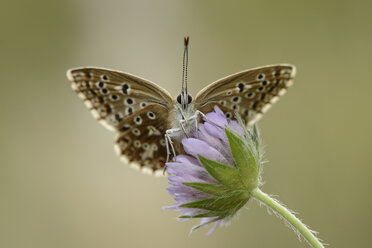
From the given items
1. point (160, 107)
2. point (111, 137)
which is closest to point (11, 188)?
point (111, 137)

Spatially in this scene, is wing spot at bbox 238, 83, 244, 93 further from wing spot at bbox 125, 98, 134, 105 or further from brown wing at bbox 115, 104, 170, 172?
wing spot at bbox 125, 98, 134, 105

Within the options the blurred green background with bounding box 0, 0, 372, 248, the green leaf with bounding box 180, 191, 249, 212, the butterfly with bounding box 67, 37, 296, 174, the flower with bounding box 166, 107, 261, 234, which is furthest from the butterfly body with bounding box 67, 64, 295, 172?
the blurred green background with bounding box 0, 0, 372, 248

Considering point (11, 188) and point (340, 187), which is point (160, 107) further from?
point (11, 188)

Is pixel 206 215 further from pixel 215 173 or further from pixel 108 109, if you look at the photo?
pixel 108 109

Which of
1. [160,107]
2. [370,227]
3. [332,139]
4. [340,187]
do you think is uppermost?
[160,107]

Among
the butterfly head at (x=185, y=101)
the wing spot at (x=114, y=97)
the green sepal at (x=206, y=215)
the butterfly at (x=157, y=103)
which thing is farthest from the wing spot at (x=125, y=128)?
the green sepal at (x=206, y=215)
